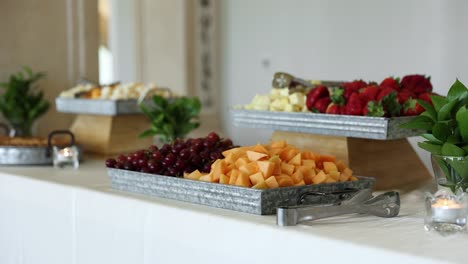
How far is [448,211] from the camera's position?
4.79 ft

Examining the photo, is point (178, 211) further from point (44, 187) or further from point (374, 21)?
point (374, 21)

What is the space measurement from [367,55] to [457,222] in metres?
3.59

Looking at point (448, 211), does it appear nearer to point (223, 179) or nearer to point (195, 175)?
point (223, 179)

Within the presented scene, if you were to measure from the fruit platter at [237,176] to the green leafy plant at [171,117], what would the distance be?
63cm

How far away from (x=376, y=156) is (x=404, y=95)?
0.73 ft

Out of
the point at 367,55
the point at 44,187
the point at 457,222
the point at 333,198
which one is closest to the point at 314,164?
the point at 333,198

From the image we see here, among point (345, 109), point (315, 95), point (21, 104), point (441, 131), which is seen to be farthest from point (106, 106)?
point (441, 131)

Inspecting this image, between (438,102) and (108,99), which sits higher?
(438,102)

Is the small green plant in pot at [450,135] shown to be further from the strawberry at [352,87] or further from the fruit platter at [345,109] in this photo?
the strawberry at [352,87]

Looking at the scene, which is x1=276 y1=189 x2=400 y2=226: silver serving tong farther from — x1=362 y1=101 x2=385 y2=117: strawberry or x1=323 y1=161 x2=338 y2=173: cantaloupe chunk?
x1=362 y1=101 x2=385 y2=117: strawberry

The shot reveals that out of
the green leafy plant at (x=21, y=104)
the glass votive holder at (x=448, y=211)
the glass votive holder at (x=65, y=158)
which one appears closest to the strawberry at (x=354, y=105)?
the glass votive holder at (x=448, y=211)

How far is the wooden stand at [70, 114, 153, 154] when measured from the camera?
306 centimetres

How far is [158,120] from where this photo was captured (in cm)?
267

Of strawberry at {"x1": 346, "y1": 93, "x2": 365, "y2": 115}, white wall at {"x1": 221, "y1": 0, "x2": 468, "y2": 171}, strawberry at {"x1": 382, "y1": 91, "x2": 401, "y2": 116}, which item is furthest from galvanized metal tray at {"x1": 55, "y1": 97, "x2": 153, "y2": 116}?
white wall at {"x1": 221, "y1": 0, "x2": 468, "y2": 171}
